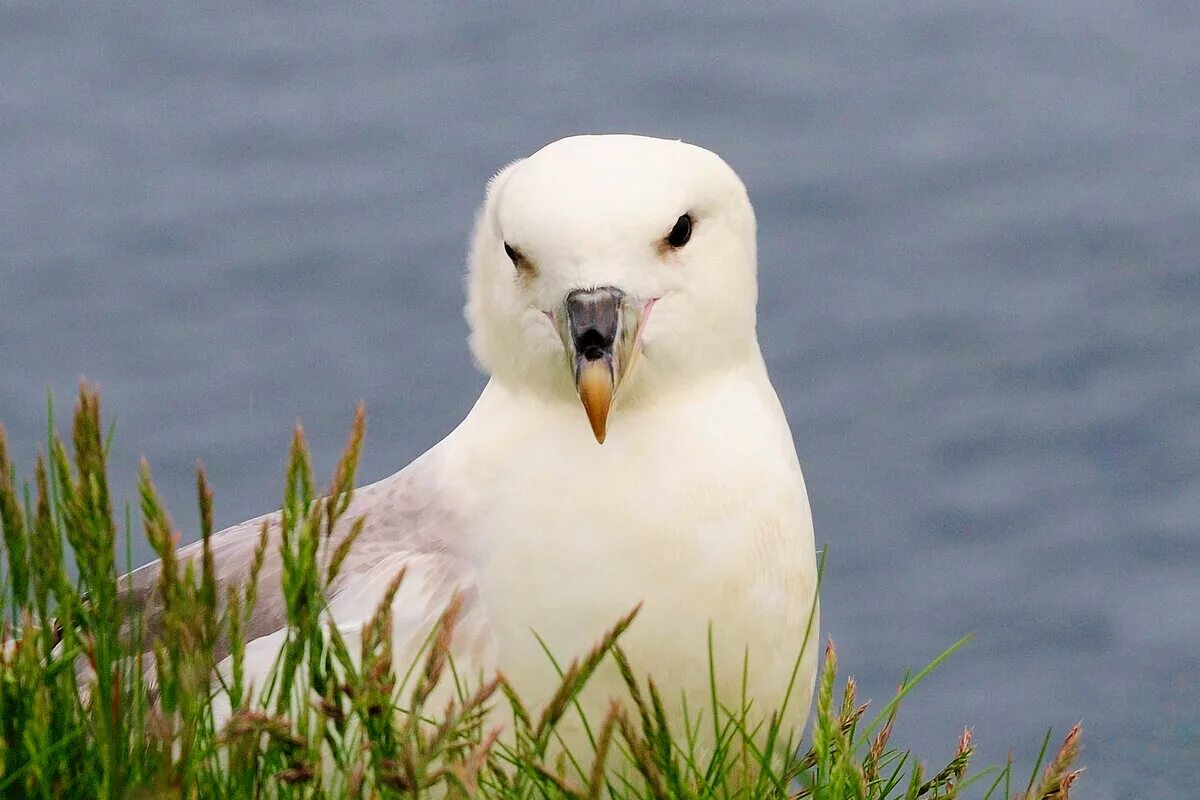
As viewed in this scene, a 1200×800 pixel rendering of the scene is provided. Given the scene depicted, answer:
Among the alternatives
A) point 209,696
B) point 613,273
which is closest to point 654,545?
point 613,273

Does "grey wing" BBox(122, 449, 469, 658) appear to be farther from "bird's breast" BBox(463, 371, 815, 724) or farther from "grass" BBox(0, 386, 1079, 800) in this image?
"grass" BBox(0, 386, 1079, 800)

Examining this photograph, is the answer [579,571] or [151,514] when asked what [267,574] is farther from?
[151,514]

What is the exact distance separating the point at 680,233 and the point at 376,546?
83 centimetres

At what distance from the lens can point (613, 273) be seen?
324 centimetres

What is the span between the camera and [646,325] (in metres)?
3.33

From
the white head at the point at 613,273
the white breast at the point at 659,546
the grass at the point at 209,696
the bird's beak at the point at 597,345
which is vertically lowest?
the grass at the point at 209,696

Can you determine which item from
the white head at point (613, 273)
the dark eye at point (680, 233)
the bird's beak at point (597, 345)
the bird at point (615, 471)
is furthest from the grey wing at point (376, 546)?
the dark eye at point (680, 233)

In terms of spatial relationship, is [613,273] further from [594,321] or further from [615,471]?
[615,471]

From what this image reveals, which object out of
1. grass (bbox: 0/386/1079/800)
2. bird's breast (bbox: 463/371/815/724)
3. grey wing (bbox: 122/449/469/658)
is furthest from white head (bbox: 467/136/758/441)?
grass (bbox: 0/386/1079/800)

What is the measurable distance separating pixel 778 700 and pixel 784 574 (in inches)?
9.0

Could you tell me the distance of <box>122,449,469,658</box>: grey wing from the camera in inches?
137

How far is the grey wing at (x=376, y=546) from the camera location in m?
3.48

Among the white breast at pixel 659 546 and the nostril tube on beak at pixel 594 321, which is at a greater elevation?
the nostril tube on beak at pixel 594 321

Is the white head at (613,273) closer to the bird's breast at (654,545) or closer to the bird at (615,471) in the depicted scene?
the bird at (615,471)
